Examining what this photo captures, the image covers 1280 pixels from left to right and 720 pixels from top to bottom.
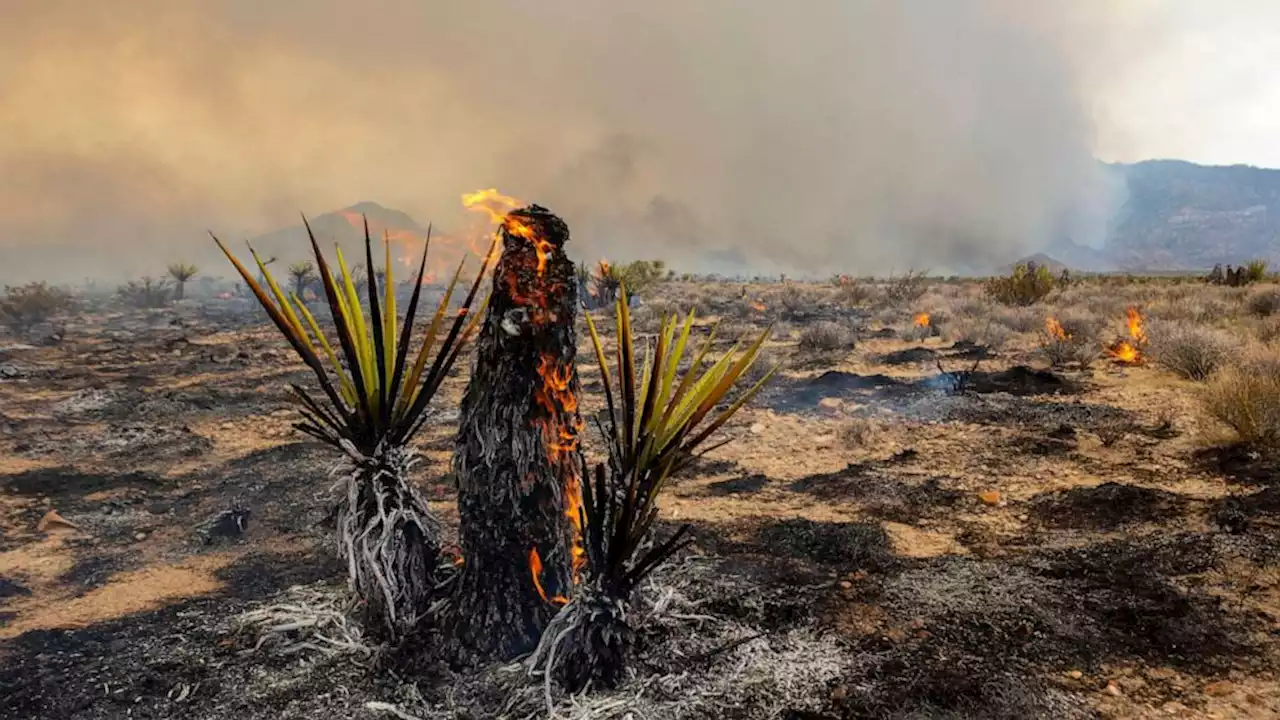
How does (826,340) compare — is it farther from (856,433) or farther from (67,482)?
(67,482)

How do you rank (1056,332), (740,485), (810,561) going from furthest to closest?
(1056,332) → (740,485) → (810,561)

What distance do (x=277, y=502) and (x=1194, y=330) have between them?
52.3 ft

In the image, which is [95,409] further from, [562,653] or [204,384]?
[562,653]

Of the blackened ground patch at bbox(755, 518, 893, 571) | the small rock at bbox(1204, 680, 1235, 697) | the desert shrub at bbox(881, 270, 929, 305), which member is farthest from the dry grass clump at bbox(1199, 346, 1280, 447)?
the desert shrub at bbox(881, 270, 929, 305)

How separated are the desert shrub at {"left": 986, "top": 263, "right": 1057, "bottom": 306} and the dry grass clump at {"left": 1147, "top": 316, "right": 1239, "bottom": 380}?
471 inches

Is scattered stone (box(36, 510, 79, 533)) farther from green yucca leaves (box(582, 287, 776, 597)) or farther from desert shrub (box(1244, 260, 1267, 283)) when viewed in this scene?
desert shrub (box(1244, 260, 1267, 283))

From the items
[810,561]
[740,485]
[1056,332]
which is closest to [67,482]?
[740,485]

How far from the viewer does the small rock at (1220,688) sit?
11.6 feet

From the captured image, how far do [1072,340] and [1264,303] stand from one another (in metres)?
8.80

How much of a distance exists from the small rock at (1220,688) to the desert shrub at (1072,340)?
1090 cm

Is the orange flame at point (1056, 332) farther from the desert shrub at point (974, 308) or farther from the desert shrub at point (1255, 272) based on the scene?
the desert shrub at point (1255, 272)

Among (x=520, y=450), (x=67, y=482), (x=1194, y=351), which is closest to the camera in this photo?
(x=520, y=450)

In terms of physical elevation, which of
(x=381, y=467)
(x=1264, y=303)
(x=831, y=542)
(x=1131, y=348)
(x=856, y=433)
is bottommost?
(x=831, y=542)

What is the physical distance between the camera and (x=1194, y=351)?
11.0 m
